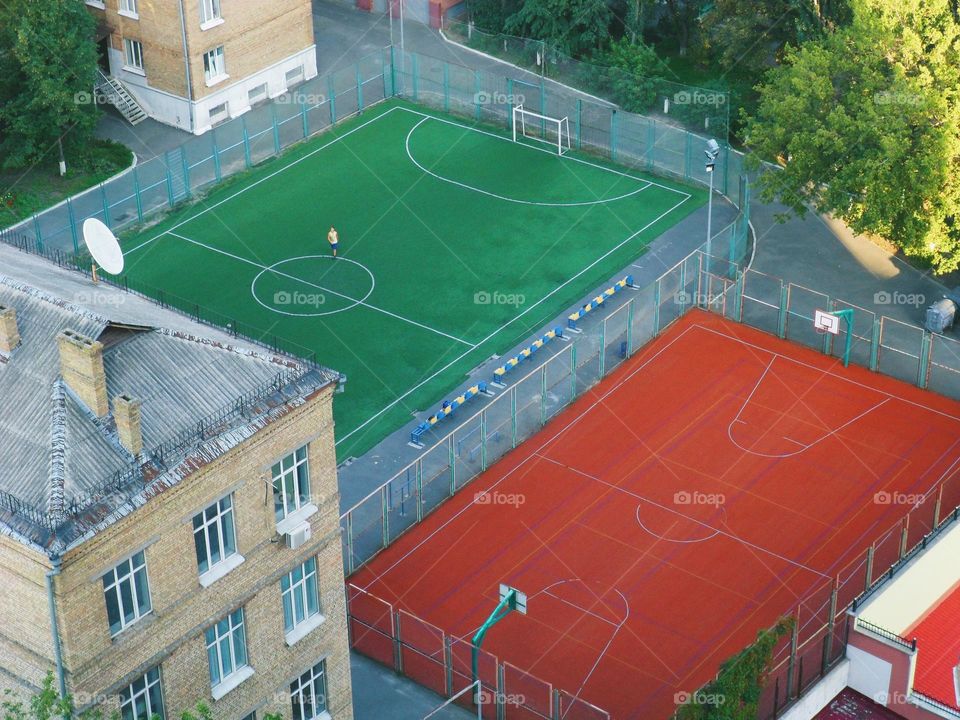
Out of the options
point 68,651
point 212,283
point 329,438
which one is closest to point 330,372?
point 329,438

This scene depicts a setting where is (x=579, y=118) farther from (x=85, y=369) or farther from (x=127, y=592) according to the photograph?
(x=127, y=592)

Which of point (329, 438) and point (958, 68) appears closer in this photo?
point (329, 438)

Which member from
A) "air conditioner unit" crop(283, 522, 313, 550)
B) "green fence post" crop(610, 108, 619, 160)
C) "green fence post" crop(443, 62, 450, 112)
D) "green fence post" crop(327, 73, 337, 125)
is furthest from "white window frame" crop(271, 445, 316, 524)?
"green fence post" crop(443, 62, 450, 112)

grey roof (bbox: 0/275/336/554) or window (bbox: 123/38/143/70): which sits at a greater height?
grey roof (bbox: 0/275/336/554)

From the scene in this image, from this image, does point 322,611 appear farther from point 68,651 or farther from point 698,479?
point 698,479

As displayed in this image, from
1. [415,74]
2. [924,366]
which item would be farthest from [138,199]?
[924,366]

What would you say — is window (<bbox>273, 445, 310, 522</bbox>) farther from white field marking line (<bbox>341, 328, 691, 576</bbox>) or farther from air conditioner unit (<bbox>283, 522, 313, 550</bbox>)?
white field marking line (<bbox>341, 328, 691, 576</bbox>)
